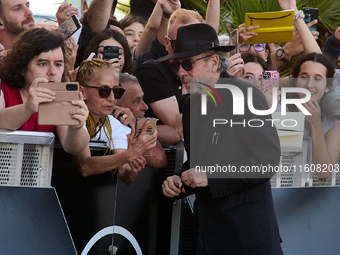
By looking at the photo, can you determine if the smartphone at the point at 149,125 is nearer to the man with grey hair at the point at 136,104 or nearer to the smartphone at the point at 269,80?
the man with grey hair at the point at 136,104

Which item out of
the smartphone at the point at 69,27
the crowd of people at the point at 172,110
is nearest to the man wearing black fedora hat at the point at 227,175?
the crowd of people at the point at 172,110

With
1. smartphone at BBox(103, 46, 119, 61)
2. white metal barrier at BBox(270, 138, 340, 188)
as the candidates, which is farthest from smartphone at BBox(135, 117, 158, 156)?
smartphone at BBox(103, 46, 119, 61)

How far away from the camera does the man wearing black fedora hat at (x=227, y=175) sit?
9.07ft

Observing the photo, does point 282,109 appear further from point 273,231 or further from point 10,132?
point 10,132

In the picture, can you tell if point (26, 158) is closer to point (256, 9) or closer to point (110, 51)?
point (110, 51)

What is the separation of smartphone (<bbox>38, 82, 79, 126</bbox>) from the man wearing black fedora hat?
77cm

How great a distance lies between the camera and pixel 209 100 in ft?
10.0

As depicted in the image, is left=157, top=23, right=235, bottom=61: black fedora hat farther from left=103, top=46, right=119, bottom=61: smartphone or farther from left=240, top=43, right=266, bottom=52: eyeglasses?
left=240, top=43, right=266, bottom=52: eyeglasses

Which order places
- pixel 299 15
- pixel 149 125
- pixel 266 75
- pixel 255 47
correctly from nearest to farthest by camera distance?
pixel 149 125, pixel 266 75, pixel 299 15, pixel 255 47

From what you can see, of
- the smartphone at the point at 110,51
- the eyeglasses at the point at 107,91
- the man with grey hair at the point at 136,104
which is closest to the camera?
the eyeglasses at the point at 107,91

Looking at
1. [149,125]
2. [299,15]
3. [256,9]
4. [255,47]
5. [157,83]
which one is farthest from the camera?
[256,9]

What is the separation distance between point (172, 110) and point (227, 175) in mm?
1218

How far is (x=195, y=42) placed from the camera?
3191mm

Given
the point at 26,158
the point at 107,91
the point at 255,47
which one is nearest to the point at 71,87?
the point at 26,158
